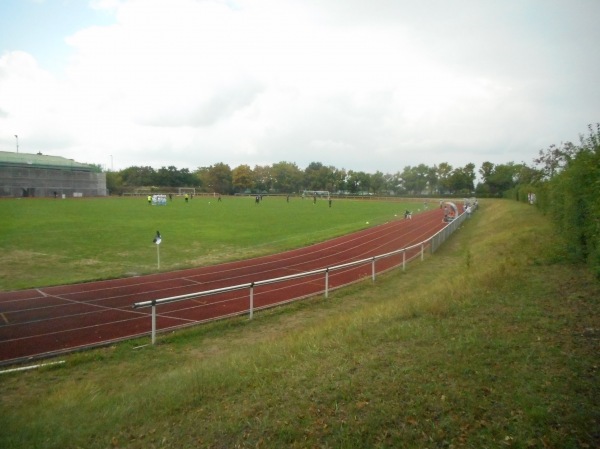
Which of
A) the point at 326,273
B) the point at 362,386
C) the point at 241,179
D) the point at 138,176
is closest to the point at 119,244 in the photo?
the point at 326,273

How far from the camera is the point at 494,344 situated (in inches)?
231

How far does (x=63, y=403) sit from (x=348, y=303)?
799 cm

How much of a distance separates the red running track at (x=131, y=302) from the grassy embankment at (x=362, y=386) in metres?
1.44

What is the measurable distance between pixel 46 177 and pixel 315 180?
8504 centimetres

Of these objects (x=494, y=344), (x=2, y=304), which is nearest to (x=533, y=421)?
(x=494, y=344)

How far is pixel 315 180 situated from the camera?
465 feet

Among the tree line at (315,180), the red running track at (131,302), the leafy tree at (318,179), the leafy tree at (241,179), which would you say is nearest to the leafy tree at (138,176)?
the tree line at (315,180)

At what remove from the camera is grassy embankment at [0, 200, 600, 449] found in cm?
403

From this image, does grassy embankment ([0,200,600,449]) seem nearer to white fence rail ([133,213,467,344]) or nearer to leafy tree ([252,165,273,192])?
white fence rail ([133,213,467,344])

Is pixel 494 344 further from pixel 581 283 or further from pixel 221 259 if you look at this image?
pixel 221 259

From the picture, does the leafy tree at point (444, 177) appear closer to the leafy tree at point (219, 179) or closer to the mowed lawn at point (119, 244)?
the leafy tree at point (219, 179)

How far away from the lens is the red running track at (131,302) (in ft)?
30.9

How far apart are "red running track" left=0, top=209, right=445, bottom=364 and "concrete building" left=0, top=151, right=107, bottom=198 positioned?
216 ft

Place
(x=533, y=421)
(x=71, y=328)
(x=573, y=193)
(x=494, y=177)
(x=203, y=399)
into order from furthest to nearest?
(x=494, y=177) < (x=573, y=193) < (x=71, y=328) < (x=203, y=399) < (x=533, y=421)
